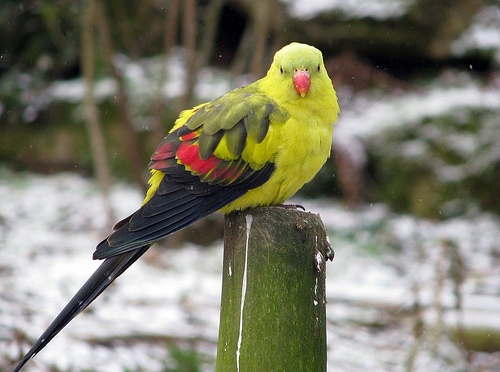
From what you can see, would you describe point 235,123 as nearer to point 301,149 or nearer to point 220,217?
point 301,149

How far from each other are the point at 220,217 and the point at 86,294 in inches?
177

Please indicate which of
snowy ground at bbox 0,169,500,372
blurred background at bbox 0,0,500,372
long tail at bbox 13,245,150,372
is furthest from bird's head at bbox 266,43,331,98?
snowy ground at bbox 0,169,500,372

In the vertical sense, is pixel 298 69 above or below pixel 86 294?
above

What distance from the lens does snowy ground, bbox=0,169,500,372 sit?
364 centimetres

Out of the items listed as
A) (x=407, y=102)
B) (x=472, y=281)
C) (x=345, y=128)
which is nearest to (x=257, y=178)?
(x=472, y=281)

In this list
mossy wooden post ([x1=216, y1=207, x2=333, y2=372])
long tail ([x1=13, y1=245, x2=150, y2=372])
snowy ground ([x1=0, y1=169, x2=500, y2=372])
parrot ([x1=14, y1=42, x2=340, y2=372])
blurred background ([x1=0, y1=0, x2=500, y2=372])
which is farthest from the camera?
blurred background ([x1=0, y1=0, x2=500, y2=372])

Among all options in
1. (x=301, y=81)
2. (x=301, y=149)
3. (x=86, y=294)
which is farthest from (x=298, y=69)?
(x=86, y=294)

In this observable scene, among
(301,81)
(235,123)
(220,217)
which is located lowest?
(235,123)

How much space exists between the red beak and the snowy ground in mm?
1448

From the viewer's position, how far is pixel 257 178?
239 centimetres

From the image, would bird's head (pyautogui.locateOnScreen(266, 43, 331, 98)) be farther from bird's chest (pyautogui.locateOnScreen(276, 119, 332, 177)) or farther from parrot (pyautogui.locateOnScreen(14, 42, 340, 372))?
bird's chest (pyautogui.locateOnScreen(276, 119, 332, 177))

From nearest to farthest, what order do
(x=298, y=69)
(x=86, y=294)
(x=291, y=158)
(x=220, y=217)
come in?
(x=86, y=294), (x=291, y=158), (x=298, y=69), (x=220, y=217)

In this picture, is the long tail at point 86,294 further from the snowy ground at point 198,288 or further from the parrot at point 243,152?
the snowy ground at point 198,288

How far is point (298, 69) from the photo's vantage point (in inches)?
100.0
